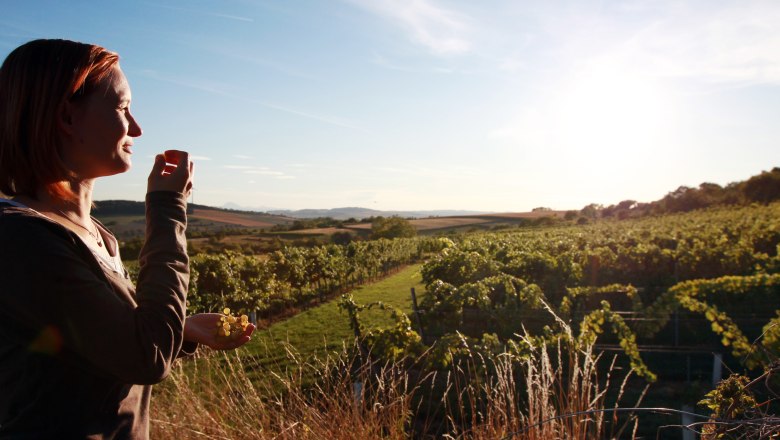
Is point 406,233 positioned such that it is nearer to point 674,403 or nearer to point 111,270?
point 674,403

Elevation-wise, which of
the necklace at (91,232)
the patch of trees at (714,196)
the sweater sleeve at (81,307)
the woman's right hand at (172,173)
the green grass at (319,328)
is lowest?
the green grass at (319,328)

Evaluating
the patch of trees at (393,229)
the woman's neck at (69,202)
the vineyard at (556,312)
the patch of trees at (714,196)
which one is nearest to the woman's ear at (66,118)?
the woman's neck at (69,202)

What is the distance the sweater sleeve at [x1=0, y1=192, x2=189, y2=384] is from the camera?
0.96 meters

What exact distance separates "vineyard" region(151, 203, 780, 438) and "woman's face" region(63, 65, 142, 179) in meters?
2.07

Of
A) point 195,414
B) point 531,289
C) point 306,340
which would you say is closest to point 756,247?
point 531,289

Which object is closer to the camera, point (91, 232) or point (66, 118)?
point (66, 118)

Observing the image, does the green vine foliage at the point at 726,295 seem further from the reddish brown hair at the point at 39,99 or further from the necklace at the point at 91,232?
the reddish brown hair at the point at 39,99

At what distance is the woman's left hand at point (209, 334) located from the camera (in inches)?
54.2

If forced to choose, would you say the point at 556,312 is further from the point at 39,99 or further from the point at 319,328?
the point at 39,99

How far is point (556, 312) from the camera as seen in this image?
7910mm

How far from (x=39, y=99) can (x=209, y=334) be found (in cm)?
66

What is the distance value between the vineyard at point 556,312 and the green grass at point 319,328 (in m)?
0.73

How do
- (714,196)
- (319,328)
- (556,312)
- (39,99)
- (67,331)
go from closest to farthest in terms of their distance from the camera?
(67,331), (39,99), (556,312), (319,328), (714,196)

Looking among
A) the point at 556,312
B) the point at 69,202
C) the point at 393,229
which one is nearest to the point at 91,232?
the point at 69,202
